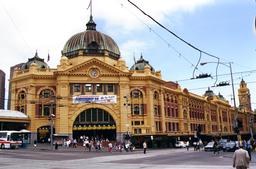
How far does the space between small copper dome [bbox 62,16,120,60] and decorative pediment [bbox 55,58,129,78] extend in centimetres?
576

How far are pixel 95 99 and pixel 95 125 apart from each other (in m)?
5.17

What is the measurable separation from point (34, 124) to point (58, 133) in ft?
19.5

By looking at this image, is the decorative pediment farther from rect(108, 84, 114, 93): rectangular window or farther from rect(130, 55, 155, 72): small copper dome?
rect(130, 55, 155, 72): small copper dome

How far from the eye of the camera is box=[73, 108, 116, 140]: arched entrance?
217ft

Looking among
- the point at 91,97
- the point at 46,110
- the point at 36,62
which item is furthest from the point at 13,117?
the point at 36,62

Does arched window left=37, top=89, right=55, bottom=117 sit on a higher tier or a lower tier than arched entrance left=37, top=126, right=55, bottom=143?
higher

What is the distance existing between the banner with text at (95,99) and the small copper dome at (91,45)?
11.0 metres

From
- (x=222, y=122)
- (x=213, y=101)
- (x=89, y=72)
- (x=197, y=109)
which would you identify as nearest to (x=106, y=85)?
(x=89, y=72)

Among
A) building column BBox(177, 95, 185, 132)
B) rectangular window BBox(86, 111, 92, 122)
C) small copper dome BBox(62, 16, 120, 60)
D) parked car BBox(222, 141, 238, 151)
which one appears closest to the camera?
parked car BBox(222, 141, 238, 151)

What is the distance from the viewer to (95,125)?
66.6 m

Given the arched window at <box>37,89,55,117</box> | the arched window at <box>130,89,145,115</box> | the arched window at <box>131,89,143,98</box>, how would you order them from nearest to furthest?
1. the arched window at <box>37,89,55,117</box>
2. the arched window at <box>130,89,145,115</box>
3. the arched window at <box>131,89,143,98</box>

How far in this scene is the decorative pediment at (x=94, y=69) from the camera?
67.6 m

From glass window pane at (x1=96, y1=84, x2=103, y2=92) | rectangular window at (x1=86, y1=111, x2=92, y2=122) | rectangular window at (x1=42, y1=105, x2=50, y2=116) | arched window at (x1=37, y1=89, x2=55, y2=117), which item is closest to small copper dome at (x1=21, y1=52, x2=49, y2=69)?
arched window at (x1=37, y1=89, x2=55, y2=117)

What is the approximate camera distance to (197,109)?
98.8 m
